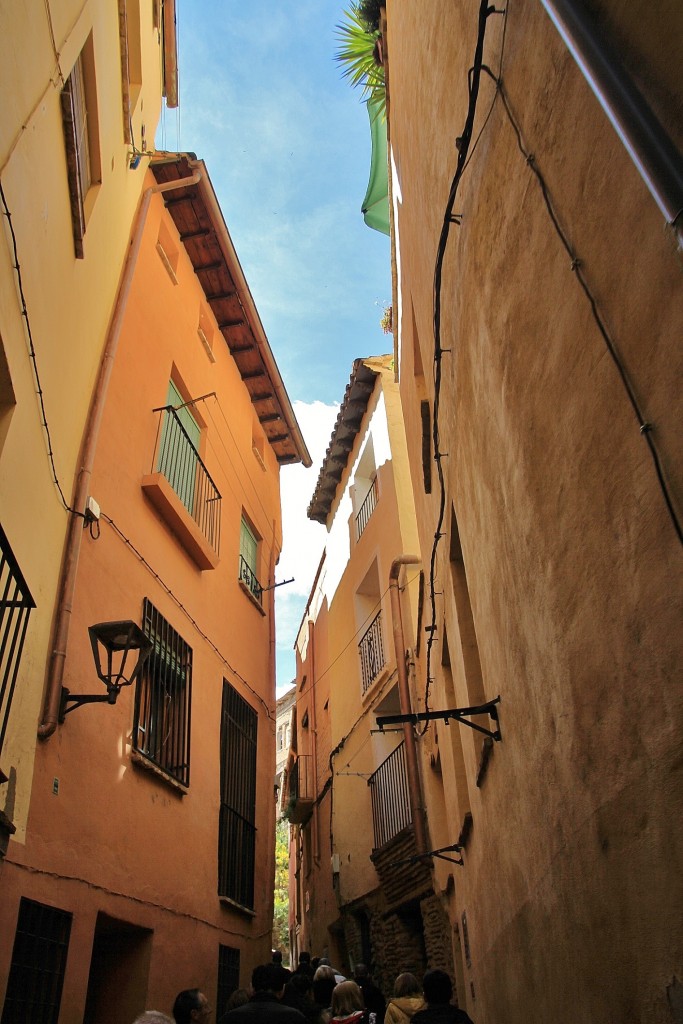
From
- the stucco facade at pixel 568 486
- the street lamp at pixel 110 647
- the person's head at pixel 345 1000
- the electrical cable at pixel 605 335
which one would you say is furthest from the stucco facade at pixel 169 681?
the electrical cable at pixel 605 335

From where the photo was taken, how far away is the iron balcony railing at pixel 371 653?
1478 centimetres

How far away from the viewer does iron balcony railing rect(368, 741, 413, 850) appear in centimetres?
1249

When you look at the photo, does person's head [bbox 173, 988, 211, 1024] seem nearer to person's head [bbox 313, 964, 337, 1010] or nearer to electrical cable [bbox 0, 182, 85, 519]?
person's head [bbox 313, 964, 337, 1010]

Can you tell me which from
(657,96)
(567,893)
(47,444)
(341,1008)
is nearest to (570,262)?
(657,96)

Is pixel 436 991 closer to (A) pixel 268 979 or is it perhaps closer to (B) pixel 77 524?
(A) pixel 268 979

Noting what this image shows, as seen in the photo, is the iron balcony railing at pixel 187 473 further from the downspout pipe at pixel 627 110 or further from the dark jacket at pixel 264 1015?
the downspout pipe at pixel 627 110

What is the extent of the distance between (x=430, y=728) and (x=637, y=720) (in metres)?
8.82

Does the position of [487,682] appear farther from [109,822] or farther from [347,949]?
[347,949]

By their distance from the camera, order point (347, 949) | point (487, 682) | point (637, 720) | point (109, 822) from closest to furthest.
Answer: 1. point (637, 720)
2. point (487, 682)
3. point (109, 822)
4. point (347, 949)

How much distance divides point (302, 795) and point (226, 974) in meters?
10.4

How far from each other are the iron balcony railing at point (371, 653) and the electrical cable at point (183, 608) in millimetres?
3034

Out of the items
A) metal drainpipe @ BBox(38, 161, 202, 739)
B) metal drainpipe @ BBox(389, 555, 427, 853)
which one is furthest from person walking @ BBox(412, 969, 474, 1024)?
metal drainpipe @ BBox(389, 555, 427, 853)

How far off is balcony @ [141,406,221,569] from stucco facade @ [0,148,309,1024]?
0.03 meters

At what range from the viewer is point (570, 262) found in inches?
110
